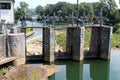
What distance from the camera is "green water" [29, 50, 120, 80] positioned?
29.7 meters

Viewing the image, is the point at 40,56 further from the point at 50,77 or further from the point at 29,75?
the point at 29,75

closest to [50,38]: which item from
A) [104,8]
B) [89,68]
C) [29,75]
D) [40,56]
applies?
[40,56]

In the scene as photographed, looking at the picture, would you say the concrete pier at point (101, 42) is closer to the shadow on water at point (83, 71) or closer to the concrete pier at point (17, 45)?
the shadow on water at point (83, 71)

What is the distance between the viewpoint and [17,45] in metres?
29.8

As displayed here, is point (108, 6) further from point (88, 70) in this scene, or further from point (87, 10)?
point (88, 70)

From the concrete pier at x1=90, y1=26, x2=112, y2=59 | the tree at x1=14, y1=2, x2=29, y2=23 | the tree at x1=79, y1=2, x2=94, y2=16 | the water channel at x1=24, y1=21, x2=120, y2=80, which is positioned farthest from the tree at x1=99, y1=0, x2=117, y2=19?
the water channel at x1=24, y1=21, x2=120, y2=80

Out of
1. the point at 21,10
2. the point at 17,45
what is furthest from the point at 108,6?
the point at 17,45

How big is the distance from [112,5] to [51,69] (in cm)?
5319

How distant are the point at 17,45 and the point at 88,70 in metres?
8.41

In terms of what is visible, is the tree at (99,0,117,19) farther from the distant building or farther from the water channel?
the distant building

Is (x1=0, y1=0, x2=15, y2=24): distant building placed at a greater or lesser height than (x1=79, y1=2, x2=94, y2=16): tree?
lesser

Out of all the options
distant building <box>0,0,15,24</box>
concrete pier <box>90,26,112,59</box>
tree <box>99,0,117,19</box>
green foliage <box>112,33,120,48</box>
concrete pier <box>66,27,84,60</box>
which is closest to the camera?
concrete pier <box>66,27,84,60</box>

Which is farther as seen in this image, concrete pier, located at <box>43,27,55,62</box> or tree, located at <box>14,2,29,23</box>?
tree, located at <box>14,2,29,23</box>

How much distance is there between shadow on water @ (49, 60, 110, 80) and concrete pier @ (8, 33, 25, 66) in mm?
4068
